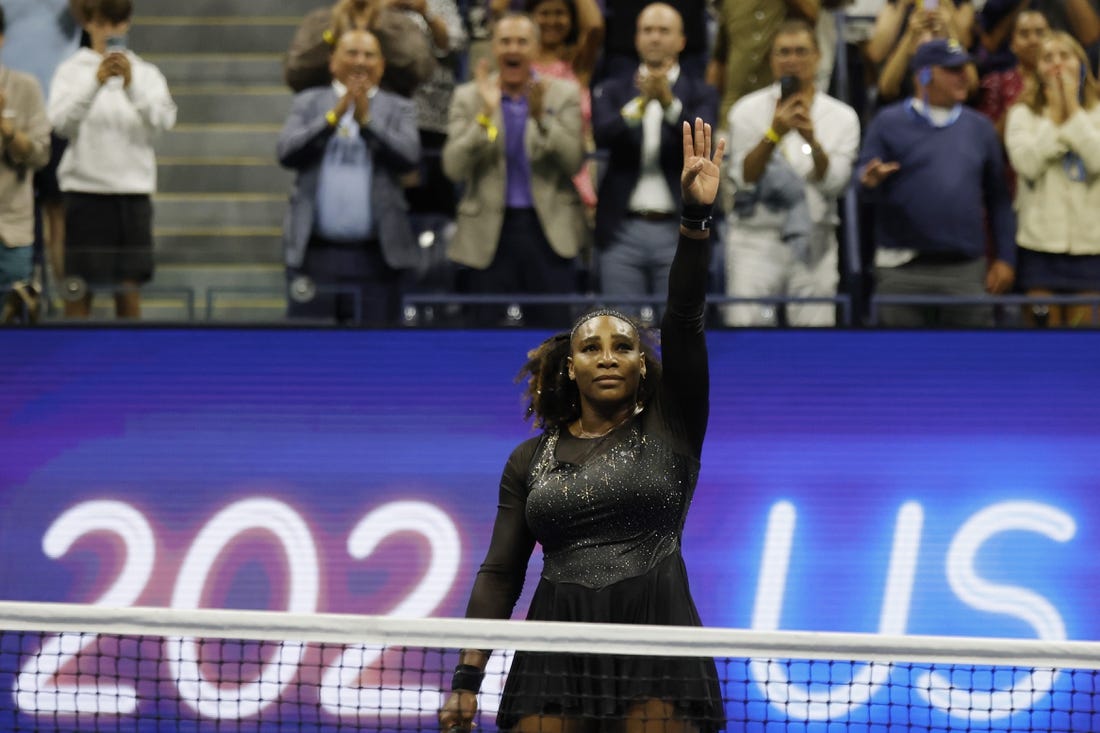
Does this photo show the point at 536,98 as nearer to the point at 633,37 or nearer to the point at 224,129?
the point at 633,37

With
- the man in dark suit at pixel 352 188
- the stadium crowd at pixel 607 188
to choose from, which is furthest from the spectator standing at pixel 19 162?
the man in dark suit at pixel 352 188

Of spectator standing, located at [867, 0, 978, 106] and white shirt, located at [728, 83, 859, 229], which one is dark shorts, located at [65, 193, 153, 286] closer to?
white shirt, located at [728, 83, 859, 229]

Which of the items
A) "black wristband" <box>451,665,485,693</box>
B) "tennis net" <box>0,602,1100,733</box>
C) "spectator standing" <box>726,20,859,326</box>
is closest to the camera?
"black wristband" <box>451,665,485,693</box>

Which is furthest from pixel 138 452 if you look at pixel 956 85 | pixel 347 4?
pixel 956 85

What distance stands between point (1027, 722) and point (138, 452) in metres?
3.87

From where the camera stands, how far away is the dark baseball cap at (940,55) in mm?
9062

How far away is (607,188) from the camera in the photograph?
903cm

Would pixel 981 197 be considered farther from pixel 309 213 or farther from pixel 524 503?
pixel 524 503

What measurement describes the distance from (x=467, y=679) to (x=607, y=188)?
4267 millimetres

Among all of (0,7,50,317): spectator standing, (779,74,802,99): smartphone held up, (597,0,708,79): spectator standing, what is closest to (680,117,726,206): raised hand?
(779,74,802,99): smartphone held up

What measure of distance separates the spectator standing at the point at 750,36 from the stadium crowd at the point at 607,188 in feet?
1.79

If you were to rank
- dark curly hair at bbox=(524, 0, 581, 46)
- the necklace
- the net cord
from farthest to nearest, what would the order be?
1. dark curly hair at bbox=(524, 0, 581, 46)
2. the necklace
3. the net cord

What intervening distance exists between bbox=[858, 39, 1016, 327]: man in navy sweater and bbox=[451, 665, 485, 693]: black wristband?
14.0 ft

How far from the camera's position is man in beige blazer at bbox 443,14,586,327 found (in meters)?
9.05
